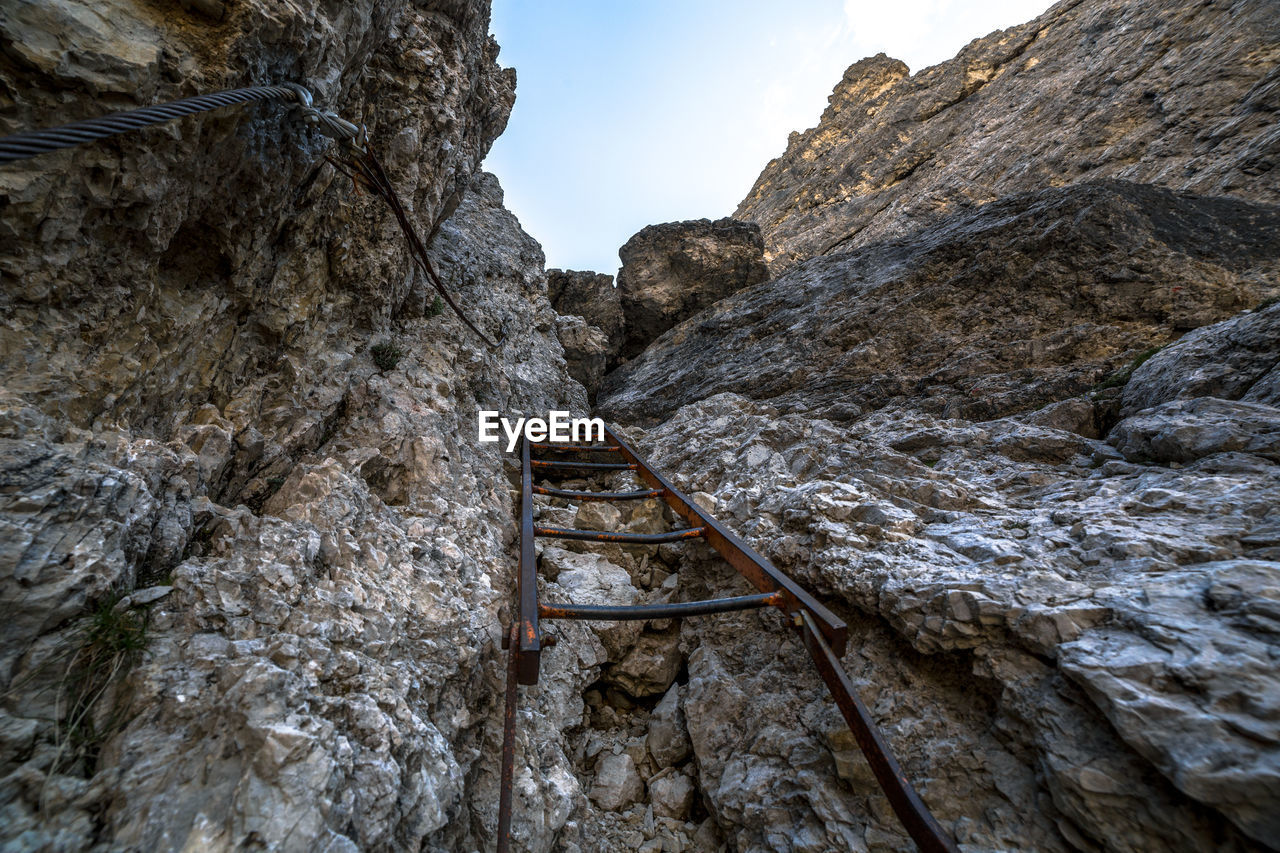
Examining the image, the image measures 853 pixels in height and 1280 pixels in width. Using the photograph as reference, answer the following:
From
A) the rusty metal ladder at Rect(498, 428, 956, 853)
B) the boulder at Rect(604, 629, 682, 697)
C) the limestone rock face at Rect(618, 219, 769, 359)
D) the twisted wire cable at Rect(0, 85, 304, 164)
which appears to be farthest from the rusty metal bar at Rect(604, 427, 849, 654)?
the limestone rock face at Rect(618, 219, 769, 359)

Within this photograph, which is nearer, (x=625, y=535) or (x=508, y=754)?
(x=508, y=754)

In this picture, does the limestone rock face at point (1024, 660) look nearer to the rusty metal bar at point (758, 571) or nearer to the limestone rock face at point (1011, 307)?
the rusty metal bar at point (758, 571)

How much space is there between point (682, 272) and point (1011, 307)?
9.15 metres

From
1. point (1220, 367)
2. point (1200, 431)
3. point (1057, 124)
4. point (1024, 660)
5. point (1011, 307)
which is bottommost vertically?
point (1024, 660)

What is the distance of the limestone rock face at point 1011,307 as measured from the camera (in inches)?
209

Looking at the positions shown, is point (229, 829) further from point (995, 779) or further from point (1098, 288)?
point (1098, 288)

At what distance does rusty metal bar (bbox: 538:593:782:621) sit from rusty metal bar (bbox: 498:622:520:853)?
0.82 feet

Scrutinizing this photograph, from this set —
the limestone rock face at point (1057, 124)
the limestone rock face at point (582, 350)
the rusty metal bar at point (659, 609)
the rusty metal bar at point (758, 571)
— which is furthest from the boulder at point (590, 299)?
the rusty metal bar at point (659, 609)

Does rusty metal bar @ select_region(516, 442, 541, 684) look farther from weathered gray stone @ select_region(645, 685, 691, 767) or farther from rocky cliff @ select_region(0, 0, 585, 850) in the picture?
weathered gray stone @ select_region(645, 685, 691, 767)

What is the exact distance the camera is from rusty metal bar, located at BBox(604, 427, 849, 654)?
2.27 metres

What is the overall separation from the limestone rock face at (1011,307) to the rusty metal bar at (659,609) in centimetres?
366

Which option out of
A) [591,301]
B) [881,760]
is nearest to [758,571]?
[881,760]

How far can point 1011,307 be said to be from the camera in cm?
645

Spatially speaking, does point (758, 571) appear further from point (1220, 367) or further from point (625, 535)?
point (1220, 367)
